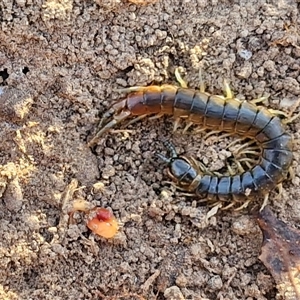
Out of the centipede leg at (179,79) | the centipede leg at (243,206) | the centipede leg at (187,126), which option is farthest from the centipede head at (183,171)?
the centipede leg at (179,79)

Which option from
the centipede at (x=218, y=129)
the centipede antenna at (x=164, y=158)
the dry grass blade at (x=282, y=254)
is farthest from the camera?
the centipede antenna at (x=164, y=158)

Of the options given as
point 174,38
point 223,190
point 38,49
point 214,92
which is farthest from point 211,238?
point 38,49

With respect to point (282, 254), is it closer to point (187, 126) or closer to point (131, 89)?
point (187, 126)

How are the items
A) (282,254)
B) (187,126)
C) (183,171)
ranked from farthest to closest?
(187,126)
(183,171)
(282,254)

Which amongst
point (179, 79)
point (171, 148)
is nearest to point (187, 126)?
point (171, 148)

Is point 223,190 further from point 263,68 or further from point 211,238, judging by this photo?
point 263,68

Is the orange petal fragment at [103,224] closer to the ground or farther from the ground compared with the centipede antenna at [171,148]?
closer to the ground

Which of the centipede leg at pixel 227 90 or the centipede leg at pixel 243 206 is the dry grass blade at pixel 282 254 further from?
the centipede leg at pixel 227 90
